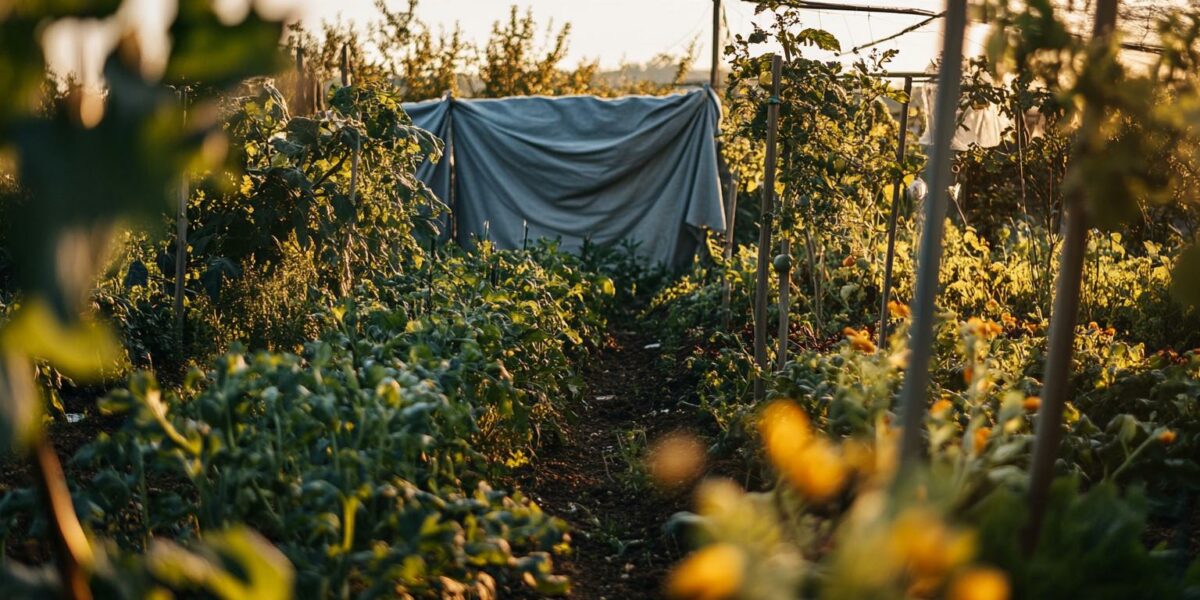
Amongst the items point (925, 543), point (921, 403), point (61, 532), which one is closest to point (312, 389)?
point (61, 532)

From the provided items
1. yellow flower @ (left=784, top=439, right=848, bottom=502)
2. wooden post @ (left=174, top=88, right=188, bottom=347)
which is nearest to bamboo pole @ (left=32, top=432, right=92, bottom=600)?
yellow flower @ (left=784, top=439, right=848, bottom=502)

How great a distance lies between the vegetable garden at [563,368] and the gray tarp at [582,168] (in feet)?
9.63

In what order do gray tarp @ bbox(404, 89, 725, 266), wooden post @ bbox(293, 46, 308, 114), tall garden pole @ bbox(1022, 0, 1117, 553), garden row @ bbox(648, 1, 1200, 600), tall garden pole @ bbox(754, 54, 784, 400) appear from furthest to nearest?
gray tarp @ bbox(404, 89, 725, 266) < wooden post @ bbox(293, 46, 308, 114) < tall garden pole @ bbox(754, 54, 784, 400) < tall garden pole @ bbox(1022, 0, 1117, 553) < garden row @ bbox(648, 1, 1200, 600)

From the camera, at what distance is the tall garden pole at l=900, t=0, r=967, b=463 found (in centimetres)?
201

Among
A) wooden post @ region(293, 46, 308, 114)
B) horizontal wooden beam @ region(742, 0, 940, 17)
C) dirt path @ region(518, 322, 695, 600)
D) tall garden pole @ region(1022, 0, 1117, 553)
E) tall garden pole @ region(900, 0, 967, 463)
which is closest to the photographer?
tall garden pole @ region(900, 0, 967, 463)

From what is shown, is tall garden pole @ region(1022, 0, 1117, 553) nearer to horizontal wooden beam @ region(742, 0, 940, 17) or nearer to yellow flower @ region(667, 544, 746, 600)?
yellow flower @ region(667, 544, 746, 600)

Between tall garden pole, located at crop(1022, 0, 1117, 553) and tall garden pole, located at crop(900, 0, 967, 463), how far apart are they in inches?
10.7

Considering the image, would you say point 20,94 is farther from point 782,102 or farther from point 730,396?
point 730,396

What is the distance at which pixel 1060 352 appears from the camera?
2162mm

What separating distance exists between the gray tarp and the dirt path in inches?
173

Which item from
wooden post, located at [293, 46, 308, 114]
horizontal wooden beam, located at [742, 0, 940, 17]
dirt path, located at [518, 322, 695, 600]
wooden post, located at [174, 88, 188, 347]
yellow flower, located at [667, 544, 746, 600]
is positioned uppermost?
horizontal wooden beam, located at [742, 0, 940, 17]

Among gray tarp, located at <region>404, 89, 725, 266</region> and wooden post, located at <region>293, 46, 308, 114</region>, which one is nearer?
wooden post, located at <region>293, 46, 308, 114</region>

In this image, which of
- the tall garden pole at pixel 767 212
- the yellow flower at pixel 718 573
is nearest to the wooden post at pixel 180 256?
the tall garden pole at pixel 767 212

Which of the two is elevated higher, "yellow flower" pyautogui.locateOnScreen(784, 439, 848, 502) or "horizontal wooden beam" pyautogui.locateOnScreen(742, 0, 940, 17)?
"horizontal wooden beam" pyautogui.locateOnScreen(742, 0, 940, 17)
